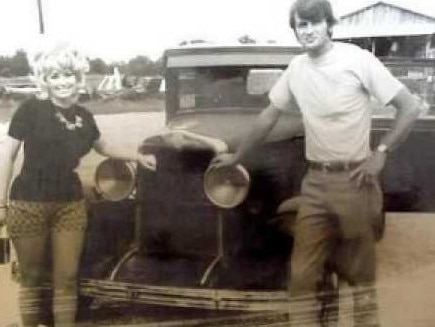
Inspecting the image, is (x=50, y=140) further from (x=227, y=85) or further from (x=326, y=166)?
(x=326, y=166)

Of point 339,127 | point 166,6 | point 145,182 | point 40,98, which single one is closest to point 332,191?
point 339,127

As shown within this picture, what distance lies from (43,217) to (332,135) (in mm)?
956

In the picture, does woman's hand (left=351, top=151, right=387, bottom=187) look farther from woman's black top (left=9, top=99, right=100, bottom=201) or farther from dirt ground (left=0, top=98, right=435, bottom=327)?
woman's black top (left=9, top=99, right=100, bottom=201)

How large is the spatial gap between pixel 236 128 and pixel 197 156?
0.51 feet

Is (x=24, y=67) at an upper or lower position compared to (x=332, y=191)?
upper

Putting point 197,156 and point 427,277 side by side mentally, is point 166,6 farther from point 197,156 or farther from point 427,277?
point 427,277

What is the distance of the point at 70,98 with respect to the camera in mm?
2645

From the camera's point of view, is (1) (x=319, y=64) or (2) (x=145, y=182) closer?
(1) (x=319, y=64)

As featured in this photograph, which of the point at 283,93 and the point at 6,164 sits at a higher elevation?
the point at 283,93

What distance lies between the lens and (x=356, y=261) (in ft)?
8.93

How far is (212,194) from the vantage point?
2684mm

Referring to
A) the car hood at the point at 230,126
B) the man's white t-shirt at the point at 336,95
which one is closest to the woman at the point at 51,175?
the car hood at the point at 230,126

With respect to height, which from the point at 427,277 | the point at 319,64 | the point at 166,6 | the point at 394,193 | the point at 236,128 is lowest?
the point at 427,277

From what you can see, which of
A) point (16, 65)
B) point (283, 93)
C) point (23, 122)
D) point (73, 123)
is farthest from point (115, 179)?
point (283, 93)
